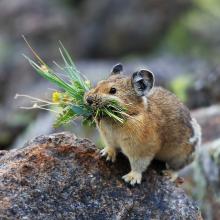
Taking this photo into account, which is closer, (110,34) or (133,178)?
(133,178)

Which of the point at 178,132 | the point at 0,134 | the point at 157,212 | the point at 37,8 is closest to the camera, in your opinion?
the point at 157,212

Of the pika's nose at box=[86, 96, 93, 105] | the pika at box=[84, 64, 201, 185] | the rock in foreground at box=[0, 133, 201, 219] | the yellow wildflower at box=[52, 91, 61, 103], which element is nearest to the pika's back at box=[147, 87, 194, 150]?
the pika at box=[84, 64, 201, 185]

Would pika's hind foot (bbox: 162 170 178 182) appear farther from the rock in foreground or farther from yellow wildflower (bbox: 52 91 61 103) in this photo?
yellow wildflower (bbox: 52 91 61 103)

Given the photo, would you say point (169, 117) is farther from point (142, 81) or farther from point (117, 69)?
point (117, 69)

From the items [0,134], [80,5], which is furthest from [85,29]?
[0,134]

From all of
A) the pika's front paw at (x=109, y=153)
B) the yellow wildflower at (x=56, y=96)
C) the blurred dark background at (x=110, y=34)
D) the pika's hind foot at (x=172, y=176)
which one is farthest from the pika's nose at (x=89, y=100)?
the blurred dark background at (x=110, y=34)

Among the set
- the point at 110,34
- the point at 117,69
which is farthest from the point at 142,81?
the point at 110,34

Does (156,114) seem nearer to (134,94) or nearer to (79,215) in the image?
(134,94)
